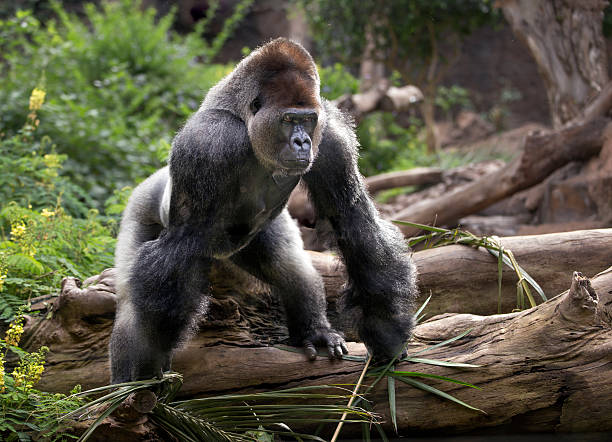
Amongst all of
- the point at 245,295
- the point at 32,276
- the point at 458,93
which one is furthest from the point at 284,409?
the point at 458,93

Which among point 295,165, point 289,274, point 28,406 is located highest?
point 295,165

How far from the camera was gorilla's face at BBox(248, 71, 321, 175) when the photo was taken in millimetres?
2371

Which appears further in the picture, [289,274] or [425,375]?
[289,274]

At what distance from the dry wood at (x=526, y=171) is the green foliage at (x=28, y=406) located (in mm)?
3237

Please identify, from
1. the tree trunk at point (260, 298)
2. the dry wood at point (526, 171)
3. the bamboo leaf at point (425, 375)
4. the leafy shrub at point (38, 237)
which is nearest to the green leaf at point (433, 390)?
the bamboo leaf at point (425, 375)

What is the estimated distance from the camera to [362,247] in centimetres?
269

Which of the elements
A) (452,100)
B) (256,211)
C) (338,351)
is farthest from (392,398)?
(452,100)

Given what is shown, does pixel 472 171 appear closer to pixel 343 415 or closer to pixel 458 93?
pixel 458 93

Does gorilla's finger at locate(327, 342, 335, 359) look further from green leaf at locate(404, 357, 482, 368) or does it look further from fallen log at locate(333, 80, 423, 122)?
fallen log at locate(333, 80, 423, 122)

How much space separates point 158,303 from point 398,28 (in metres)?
7.72

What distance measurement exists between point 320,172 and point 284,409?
1020 mm

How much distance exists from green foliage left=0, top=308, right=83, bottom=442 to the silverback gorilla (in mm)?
310

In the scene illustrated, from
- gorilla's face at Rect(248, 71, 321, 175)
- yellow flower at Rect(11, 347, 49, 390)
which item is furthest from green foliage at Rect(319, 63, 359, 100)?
yellow flower at Rect(11, 347, 49, 390)

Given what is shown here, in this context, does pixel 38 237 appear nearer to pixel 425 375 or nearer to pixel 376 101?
pixel 425 375
